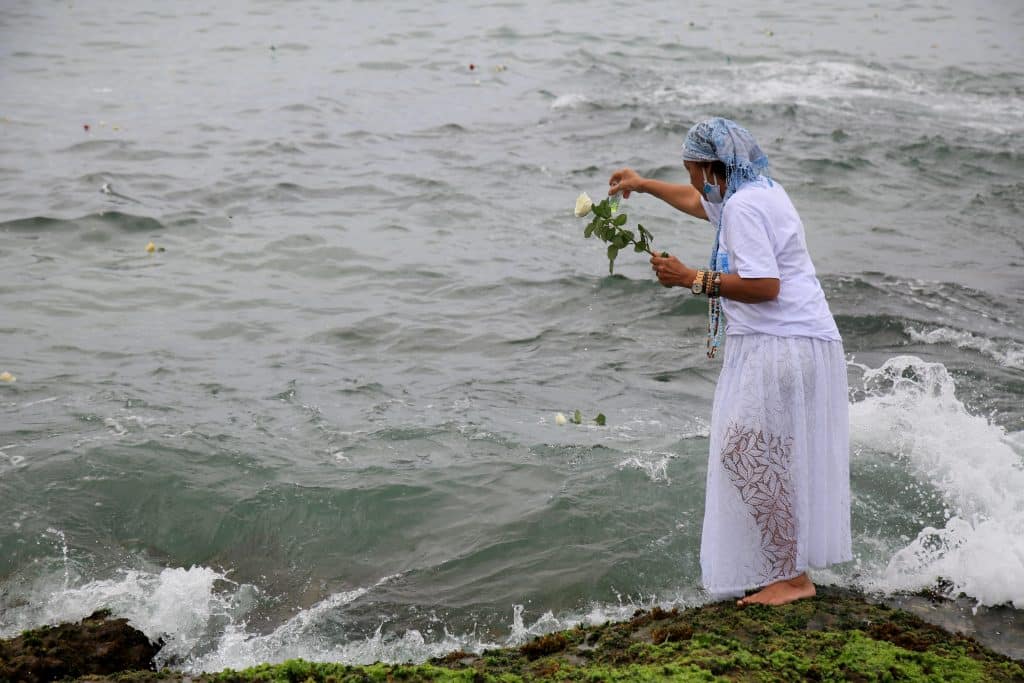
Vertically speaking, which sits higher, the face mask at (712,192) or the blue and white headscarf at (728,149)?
the blue and white headscarf at (728,149)

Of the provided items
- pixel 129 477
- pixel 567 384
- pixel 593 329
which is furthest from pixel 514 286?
pixel 129 477

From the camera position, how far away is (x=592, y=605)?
5.33 meters

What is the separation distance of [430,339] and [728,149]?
4.95 m

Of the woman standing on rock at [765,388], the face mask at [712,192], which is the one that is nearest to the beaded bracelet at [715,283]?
the woman standing on rock at [765,388]

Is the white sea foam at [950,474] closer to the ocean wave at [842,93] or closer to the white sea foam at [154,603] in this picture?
the white sea foam at [154,603]

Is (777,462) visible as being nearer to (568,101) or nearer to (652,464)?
(652,464)

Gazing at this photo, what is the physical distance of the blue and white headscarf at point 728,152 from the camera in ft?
14.6

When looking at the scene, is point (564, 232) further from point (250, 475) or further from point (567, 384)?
point (250, 475)

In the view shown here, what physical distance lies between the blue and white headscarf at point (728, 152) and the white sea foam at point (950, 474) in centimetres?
179

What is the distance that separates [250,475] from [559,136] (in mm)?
9488

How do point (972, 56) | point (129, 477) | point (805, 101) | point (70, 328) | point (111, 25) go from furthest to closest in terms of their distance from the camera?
point (111, 25), point (972, 56), point (805, 101), point (70, 328), point (129, 477)

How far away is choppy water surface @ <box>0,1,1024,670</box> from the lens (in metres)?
5.56

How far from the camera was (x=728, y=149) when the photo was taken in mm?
4457

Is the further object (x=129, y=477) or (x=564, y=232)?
(x=564, y=232)
